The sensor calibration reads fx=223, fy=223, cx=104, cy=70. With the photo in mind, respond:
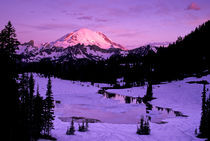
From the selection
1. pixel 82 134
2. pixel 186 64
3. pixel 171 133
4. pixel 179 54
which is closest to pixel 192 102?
pixel 171 133

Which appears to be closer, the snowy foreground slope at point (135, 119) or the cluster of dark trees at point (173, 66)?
the snowy foreground slope at point (135, 119)

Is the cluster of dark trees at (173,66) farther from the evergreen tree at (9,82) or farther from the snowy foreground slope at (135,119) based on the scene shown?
the evergreen tree at (9,82)

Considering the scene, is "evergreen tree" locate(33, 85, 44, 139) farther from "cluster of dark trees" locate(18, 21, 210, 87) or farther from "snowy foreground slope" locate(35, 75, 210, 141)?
"cluster of dark trees" locate(18, 21, 210, 87)

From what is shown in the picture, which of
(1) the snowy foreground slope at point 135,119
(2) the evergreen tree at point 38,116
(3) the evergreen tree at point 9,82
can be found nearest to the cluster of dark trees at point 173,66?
(1) the snowy foreground slope at point 135,119

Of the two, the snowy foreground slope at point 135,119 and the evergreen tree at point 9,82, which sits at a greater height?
the evergreen tree at point 9,82

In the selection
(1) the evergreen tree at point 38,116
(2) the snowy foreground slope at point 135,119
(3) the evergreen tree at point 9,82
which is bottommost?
(2) the snowy foreground slope at point 135,119

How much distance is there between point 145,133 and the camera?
28141mm

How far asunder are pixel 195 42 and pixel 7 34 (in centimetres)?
12295

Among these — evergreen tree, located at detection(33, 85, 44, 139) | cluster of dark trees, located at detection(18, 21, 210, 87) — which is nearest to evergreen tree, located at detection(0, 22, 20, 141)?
evergreen tree, located at detection(33, 85, 44, 139)

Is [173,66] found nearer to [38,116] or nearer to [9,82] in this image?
[38,116]

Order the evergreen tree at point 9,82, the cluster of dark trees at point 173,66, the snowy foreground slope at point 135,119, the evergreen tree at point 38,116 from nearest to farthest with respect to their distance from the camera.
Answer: the evergreen tree at point 9,82 → the evergreen tree at point 38,116 → the snowy foreground slope at point 135,119 → the cluster of dark trees at point 173,66

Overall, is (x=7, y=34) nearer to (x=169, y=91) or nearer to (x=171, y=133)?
(x=171, y=133)

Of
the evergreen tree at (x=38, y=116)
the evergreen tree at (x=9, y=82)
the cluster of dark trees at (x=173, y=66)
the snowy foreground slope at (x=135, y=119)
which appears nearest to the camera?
→ the evergreen tree at (x=9, y=82)

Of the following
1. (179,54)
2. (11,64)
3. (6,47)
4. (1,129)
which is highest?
(179,54)
